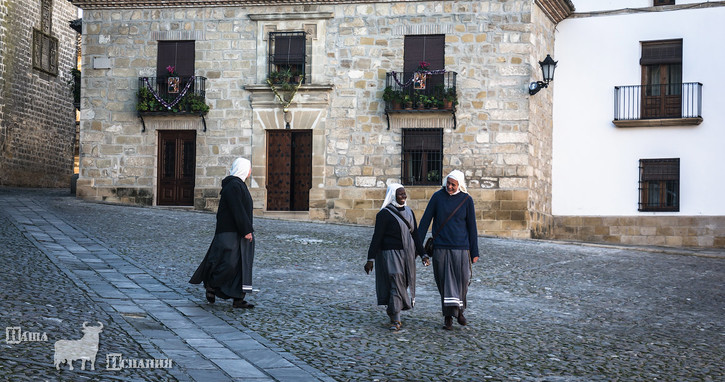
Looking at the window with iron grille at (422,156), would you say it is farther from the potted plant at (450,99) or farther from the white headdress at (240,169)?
the white headdress at (240,169)

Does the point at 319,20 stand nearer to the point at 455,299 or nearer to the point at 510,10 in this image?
the point at 510,10

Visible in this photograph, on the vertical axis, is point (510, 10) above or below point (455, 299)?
above

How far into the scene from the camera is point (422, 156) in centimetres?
2266

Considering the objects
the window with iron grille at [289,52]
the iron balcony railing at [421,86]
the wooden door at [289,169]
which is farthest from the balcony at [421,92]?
the wooden door at [289,169]

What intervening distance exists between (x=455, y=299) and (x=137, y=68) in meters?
16.8

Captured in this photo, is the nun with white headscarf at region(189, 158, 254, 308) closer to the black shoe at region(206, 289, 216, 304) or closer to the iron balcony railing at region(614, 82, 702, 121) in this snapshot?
the black shoe at region(206, 289, 216, 304)

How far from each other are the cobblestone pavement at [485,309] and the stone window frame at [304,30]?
20.9 ft

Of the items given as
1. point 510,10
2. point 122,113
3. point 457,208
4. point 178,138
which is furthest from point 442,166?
point 457,208

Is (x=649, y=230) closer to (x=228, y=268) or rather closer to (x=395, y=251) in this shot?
(x=395, y=251)

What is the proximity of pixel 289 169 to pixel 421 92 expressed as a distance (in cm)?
384

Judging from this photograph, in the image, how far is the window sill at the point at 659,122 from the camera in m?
22.6

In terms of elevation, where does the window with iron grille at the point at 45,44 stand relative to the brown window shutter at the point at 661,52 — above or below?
above

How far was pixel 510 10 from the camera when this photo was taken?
22.4 meters

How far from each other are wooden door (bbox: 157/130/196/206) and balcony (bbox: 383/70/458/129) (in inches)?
207
